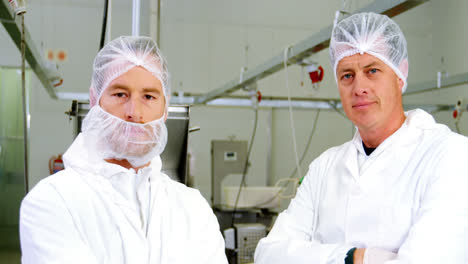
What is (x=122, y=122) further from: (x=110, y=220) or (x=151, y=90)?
(x=110, y=220)

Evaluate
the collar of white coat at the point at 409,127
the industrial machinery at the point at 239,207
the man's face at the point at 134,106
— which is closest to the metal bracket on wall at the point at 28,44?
the man's face at the point at 134,106

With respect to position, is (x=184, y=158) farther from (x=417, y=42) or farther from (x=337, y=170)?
(x=417, y=42)

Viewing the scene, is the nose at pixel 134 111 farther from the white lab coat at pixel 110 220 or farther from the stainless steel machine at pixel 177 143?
the stainless steel machine at pixel 177 143

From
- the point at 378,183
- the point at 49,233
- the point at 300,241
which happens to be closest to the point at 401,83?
the point at 378,183

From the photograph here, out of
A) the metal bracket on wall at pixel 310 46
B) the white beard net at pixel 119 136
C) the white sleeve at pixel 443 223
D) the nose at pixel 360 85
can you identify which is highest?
the metal bracket on wall at pixel 310 46

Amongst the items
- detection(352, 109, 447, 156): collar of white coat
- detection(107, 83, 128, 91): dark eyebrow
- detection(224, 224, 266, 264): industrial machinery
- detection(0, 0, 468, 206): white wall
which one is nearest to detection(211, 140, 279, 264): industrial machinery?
detection(224, 224, 266, 264): industrial machinery

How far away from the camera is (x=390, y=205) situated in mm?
1151

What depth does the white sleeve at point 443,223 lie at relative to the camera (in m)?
0.96

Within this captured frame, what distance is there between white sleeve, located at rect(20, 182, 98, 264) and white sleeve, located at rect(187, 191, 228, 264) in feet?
0.82

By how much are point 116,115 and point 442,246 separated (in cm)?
85

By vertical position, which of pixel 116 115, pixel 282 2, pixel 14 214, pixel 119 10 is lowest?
pixel 14 214

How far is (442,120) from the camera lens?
424cm

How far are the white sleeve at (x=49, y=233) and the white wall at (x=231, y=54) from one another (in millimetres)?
3512

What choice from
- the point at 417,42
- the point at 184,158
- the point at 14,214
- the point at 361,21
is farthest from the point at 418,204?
the point at 417,42
